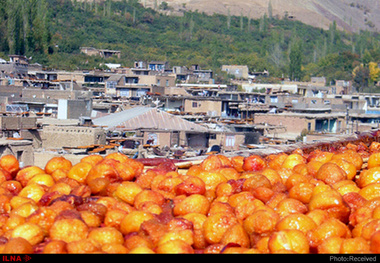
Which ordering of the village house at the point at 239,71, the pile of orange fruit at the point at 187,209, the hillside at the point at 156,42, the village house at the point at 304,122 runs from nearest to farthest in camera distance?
the pile of orange fruit at the point at 187,209
the village house at the point at 304,122
the hillside at the point at 156,42
the village house at the point at 239,71

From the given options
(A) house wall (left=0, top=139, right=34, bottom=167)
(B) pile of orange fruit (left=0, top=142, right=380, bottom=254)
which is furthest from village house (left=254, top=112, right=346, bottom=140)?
(B) pile of orange fruit (left=0, top=142, right=380, bottom=254)

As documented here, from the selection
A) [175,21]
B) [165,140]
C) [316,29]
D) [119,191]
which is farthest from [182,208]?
[316,29]

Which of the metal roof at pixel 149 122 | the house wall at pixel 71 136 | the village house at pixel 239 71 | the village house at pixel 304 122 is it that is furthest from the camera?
the village house at pixel 239 71

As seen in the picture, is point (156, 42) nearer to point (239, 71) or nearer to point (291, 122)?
point (239, 71)

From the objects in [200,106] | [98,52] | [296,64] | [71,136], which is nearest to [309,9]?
[296,64]

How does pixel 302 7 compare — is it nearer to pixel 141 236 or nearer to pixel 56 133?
pixel 56 133

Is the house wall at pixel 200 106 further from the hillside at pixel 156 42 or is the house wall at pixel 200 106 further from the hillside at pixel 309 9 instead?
the hillside at pixel 309 9

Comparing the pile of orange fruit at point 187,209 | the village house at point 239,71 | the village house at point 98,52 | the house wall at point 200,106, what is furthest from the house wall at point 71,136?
the village house at point 239,71
